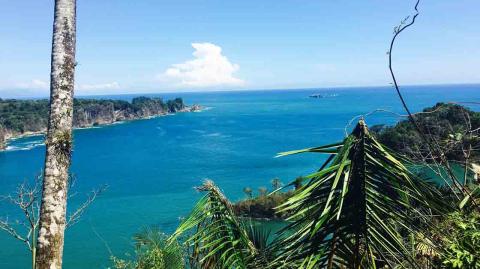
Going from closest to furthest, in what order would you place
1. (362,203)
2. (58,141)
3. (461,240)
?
(362,203), (461,240), (58,141)

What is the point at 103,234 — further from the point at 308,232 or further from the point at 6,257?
the point at 308,232

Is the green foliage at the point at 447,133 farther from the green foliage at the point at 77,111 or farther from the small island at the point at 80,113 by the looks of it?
the small island at the point at 80,113

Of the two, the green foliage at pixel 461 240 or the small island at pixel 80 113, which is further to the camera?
the small island at pixel 80 113

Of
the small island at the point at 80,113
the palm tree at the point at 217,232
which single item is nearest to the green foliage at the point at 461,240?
the palm tree at the point at 217,232

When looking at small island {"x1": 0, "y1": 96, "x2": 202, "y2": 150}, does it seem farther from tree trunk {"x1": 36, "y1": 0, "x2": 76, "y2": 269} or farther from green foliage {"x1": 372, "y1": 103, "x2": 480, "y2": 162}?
green foliage {"x1": 372, "y1": 103, "x2": 480, "y2": 162}

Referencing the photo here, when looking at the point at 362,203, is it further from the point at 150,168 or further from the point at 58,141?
the point at 150,168

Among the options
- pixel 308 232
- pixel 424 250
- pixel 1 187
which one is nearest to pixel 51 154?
pixel 308 232

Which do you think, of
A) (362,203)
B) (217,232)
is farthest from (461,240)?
(217,232)
